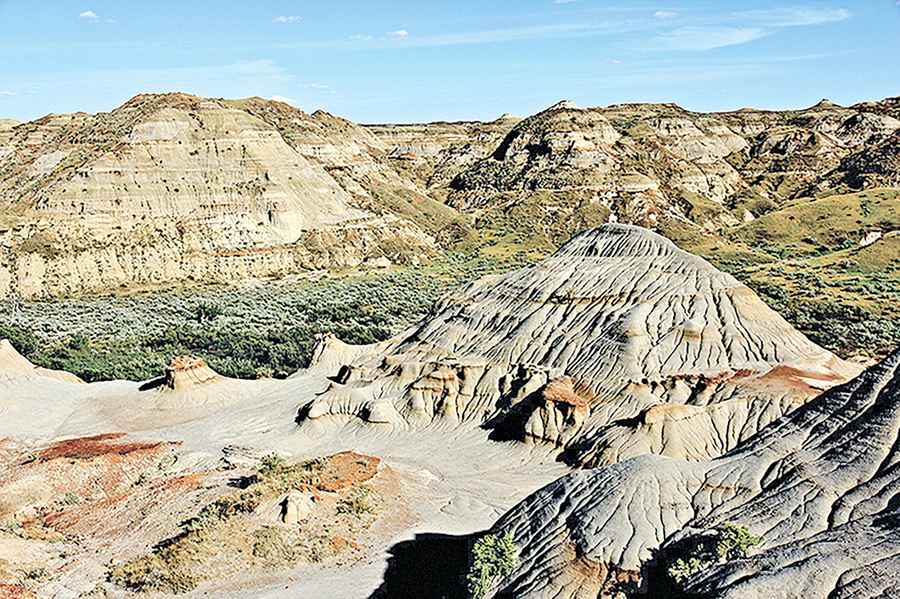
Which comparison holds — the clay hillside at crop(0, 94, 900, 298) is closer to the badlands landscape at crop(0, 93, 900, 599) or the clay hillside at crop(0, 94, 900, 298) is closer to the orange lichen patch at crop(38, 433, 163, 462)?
the badlands landscape at crop(0, 93, 900, 599)

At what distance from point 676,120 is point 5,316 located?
127 meters

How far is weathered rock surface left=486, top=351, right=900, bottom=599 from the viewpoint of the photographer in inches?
623

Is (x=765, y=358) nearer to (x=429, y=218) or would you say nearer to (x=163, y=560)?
(x=163, y=560)

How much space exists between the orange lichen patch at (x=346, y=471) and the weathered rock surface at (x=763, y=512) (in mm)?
8782

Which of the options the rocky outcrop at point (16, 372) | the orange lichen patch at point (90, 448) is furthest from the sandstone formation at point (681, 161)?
the orange lichen patch at point (90, 448)

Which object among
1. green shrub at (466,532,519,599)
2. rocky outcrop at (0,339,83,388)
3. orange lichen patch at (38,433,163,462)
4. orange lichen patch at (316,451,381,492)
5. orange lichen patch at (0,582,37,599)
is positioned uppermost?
rocky outcrop at (0,339,83,388)

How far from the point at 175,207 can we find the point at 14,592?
82.1 meters

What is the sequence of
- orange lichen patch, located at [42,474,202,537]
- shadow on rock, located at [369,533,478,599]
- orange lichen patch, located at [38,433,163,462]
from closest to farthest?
shadow on rock, located at [369,533,478,599]
orange lichen patch, located at [42,474,202,537]
orange lichen patch, located at [38,433,163,462]

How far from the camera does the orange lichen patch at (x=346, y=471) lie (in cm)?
3047

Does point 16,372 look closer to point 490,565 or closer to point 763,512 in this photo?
point 490,565

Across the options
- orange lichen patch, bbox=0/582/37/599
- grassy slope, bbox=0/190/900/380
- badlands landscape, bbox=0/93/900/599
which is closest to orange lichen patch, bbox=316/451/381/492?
badlands landscape, bbox=0/93/900/599

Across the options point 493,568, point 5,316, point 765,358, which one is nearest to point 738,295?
point 765,358

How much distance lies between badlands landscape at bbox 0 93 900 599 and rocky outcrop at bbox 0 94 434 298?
1.21ft

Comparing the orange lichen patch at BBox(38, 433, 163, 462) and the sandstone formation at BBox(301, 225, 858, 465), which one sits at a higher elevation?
the sandstone formation at BBox(301, 225, 858, 465)
